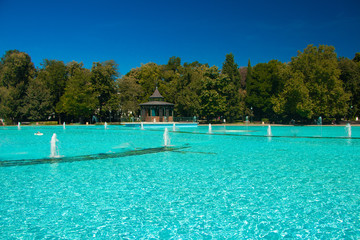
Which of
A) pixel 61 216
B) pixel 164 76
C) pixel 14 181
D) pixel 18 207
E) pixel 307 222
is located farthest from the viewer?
pixel 164 76

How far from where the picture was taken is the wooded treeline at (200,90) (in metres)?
48.2

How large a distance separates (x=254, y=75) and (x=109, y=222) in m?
61.5

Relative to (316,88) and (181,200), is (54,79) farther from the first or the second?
(181,200)

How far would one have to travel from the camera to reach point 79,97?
56.3 metres

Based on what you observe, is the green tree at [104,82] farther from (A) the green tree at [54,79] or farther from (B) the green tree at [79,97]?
(A) the green tree at [54,79]

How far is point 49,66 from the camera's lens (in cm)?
Result: 6288

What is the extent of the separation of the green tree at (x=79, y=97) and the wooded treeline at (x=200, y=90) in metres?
0.18

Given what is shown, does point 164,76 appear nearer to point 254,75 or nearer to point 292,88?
point 254,75

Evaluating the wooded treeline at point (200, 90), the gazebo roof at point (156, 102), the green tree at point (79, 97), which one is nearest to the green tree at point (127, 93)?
the wooded treeline at point (200, 90)

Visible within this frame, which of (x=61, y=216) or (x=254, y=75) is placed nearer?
(x=61, y=216)

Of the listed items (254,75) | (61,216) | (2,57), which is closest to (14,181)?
(61,216)

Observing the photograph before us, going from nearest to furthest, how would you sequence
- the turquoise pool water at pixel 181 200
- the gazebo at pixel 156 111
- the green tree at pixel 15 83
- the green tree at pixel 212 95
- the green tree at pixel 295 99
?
the turquoise pool water at pixel 181 200
the green tree at pixel 295 99
the gazebo at pixel 156 111
the green tree at pixel 212 95
the green tree at pixel 15 83

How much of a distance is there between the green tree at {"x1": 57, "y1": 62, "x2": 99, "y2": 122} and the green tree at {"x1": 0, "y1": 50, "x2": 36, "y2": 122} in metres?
7.53

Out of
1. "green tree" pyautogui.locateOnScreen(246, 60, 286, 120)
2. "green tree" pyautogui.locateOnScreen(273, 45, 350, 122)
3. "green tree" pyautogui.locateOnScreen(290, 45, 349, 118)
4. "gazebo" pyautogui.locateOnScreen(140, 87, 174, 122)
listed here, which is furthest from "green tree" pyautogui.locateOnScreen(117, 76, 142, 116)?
"green tree" pyautogui.locateOnScreen(290, 45, 349, 118)
